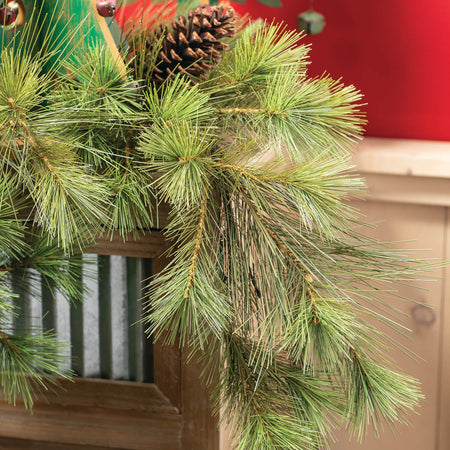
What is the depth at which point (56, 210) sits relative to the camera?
0.50 metres

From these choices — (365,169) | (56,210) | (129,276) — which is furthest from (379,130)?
(56,210)

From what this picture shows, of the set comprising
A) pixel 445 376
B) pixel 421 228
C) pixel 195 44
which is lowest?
pixel 445 376

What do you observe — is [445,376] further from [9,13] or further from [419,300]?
[9,13]

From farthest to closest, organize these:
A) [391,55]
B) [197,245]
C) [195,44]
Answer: [391,55] → [195,44] → [197,245]

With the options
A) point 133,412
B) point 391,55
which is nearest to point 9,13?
point 133,412

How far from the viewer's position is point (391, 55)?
0.93 m

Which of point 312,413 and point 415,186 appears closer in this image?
point 312,413

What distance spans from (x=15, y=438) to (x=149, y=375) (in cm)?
19

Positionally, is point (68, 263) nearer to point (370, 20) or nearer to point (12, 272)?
point (12, 272)

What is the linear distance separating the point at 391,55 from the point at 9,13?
56cm

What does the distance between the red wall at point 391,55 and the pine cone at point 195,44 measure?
33 cm

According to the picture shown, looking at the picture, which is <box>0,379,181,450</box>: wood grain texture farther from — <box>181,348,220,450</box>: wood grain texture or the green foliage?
the green foliage

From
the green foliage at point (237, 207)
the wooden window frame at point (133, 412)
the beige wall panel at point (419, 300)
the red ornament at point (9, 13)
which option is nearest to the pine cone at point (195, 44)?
the green foliage at point (237, 207)

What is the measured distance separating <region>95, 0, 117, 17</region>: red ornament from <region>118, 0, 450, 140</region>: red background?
319 millimetres
